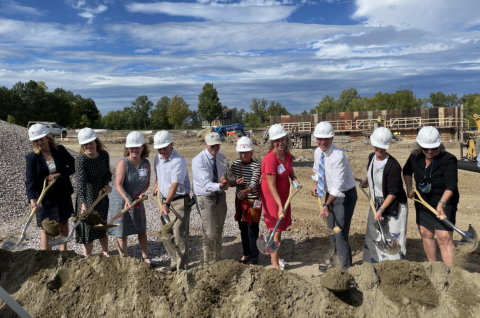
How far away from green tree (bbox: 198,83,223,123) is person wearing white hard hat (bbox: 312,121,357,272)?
1874 inches

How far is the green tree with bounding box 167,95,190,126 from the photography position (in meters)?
60.2

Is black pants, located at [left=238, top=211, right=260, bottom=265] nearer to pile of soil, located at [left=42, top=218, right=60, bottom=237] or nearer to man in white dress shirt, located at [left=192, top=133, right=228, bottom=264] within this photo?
man in white dress shirt, located at [left=192, top=133, right=228, bottom=264]

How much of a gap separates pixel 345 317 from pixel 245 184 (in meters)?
2.10

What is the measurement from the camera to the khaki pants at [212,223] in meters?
4.26

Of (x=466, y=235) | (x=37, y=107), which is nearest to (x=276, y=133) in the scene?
(x=466, y=235)

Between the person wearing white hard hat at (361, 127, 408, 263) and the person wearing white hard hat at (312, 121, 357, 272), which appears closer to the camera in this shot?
the person wearing white hard hat at (361, 127, 408, 263)

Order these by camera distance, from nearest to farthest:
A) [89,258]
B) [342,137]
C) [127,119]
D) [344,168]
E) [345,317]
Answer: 1. [345,317]
2. [89,258]
3. [344,168]
4. [342,137]
5. [127,119]

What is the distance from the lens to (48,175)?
437 cm

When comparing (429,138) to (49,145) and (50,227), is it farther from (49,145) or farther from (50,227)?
(49,145)

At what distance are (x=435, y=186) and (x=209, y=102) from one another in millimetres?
48487

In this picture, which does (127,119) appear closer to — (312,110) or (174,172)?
(312,110)

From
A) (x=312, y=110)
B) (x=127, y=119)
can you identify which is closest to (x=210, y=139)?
(x=127, y=119)

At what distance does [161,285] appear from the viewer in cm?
320

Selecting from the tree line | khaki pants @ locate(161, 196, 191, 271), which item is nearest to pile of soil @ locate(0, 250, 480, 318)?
khaki pants @ locate(161, 196, 191, 271)
